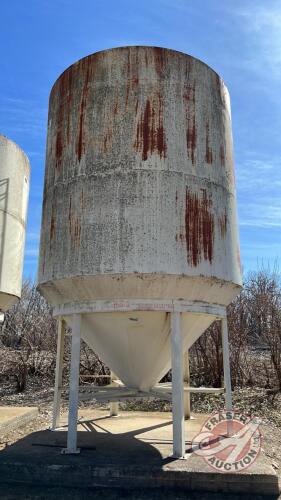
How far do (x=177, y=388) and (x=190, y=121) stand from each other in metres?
4.53

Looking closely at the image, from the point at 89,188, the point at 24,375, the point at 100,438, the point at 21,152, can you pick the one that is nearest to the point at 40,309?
the point at 24,375

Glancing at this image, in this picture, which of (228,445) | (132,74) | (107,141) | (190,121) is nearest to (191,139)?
(190,121)

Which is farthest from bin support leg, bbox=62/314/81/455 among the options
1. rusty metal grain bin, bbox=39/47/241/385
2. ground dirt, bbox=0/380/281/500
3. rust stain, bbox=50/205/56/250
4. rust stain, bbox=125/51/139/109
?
rust stain, bbox=125/51/139/109

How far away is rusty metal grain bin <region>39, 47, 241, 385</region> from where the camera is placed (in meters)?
6.98

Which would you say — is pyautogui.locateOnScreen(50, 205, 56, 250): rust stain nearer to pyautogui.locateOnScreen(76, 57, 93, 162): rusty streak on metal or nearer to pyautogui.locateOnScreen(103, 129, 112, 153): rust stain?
pyautogui.locateOnScreen(76, 57, 93, 162): rusty streak on metal

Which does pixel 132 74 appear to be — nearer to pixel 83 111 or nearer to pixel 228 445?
pixel 83 111

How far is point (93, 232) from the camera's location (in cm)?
712

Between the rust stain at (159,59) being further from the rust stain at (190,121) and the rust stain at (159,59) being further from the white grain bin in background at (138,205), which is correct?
the rust stain at (190,121)

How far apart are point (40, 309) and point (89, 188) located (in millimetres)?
19126

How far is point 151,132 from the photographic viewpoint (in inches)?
289

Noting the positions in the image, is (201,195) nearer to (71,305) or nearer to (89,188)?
(89,188)

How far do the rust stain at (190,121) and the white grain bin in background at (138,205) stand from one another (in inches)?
0.8

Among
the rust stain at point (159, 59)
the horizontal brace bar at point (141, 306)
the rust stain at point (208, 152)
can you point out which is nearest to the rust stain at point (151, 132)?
the rust stain at point (159, 59)

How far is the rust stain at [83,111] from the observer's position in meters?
7.62
